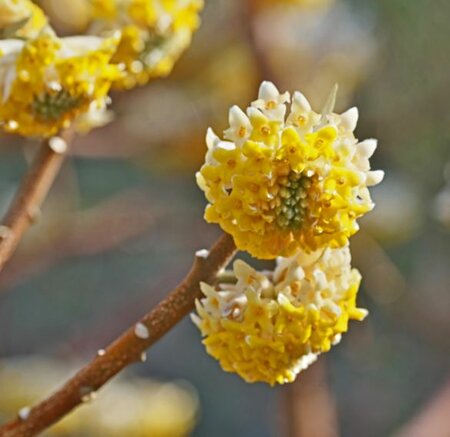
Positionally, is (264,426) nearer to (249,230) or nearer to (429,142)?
(429,142)

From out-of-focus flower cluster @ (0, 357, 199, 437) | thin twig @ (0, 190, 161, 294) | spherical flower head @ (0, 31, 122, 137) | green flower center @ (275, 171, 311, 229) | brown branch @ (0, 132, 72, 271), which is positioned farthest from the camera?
thin twig @ (0, 190, 161, 294)

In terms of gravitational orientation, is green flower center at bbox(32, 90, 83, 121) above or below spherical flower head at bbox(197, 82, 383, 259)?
below

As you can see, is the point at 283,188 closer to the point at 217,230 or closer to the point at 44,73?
the point at 44,73

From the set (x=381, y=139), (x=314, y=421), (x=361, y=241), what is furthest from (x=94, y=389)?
(x=381, y=139)

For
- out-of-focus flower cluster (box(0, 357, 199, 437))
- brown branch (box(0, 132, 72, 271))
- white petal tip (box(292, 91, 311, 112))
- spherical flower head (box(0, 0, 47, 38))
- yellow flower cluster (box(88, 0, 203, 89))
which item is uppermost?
white petal tip (box(292, 91, 311, 112))

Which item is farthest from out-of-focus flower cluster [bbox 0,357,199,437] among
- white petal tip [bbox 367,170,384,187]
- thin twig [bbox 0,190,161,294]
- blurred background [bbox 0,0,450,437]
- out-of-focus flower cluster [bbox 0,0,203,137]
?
white petal tip [bbox 367,170,384,187]

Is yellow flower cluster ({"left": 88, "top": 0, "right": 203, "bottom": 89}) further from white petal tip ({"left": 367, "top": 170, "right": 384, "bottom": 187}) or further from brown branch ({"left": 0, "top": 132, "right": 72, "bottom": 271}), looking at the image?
white petal tip ({"left": 367, "top": 170, "right": 384, "bottom": 187})

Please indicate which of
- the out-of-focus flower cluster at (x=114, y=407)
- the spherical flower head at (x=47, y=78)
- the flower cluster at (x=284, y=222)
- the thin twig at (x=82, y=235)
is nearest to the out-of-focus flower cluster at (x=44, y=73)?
the spherical flower head at (x=47, y=78)
